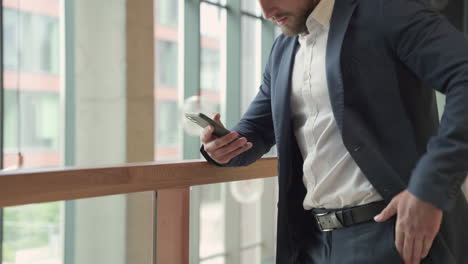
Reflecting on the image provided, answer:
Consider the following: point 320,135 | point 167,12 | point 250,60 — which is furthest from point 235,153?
point 250,60

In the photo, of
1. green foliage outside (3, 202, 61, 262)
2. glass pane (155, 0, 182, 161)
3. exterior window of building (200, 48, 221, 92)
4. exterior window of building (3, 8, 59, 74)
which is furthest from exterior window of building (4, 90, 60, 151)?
exterior window of building (200, 48, 221, 92)

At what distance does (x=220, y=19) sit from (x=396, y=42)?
24.6 ft

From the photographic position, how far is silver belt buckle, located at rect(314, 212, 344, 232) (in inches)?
57.0

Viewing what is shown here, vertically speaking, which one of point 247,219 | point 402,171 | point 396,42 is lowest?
point 247,219

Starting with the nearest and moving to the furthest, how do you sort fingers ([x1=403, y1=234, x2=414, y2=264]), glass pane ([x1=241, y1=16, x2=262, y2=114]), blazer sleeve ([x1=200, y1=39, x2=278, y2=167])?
fingers ([x1=403, y1=234, x2=414, y2=264])
blazer sleeve ([x1=200, y1=39, x2=278, y2=167])
glass pane ([x1=241, y1=16, x2=262, y2=114])

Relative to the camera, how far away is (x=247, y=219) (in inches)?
358

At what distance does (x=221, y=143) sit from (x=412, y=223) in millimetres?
709

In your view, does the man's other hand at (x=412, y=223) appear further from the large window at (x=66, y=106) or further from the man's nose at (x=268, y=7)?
the large window at (x=66, y=106)

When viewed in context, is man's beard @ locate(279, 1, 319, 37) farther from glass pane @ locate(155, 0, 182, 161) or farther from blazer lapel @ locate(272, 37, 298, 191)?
glass pane @ locate(155, 0, 182, 161)

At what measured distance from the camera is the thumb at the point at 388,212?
1.24 meters

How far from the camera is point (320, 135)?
57.7 inches

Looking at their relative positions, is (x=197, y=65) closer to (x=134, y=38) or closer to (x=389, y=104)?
(x=134, y=38)

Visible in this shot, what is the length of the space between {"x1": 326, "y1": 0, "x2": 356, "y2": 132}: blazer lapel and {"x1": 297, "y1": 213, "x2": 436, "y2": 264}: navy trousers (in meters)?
0.29

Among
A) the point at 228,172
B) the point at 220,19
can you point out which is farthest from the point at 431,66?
the point at 220,19
